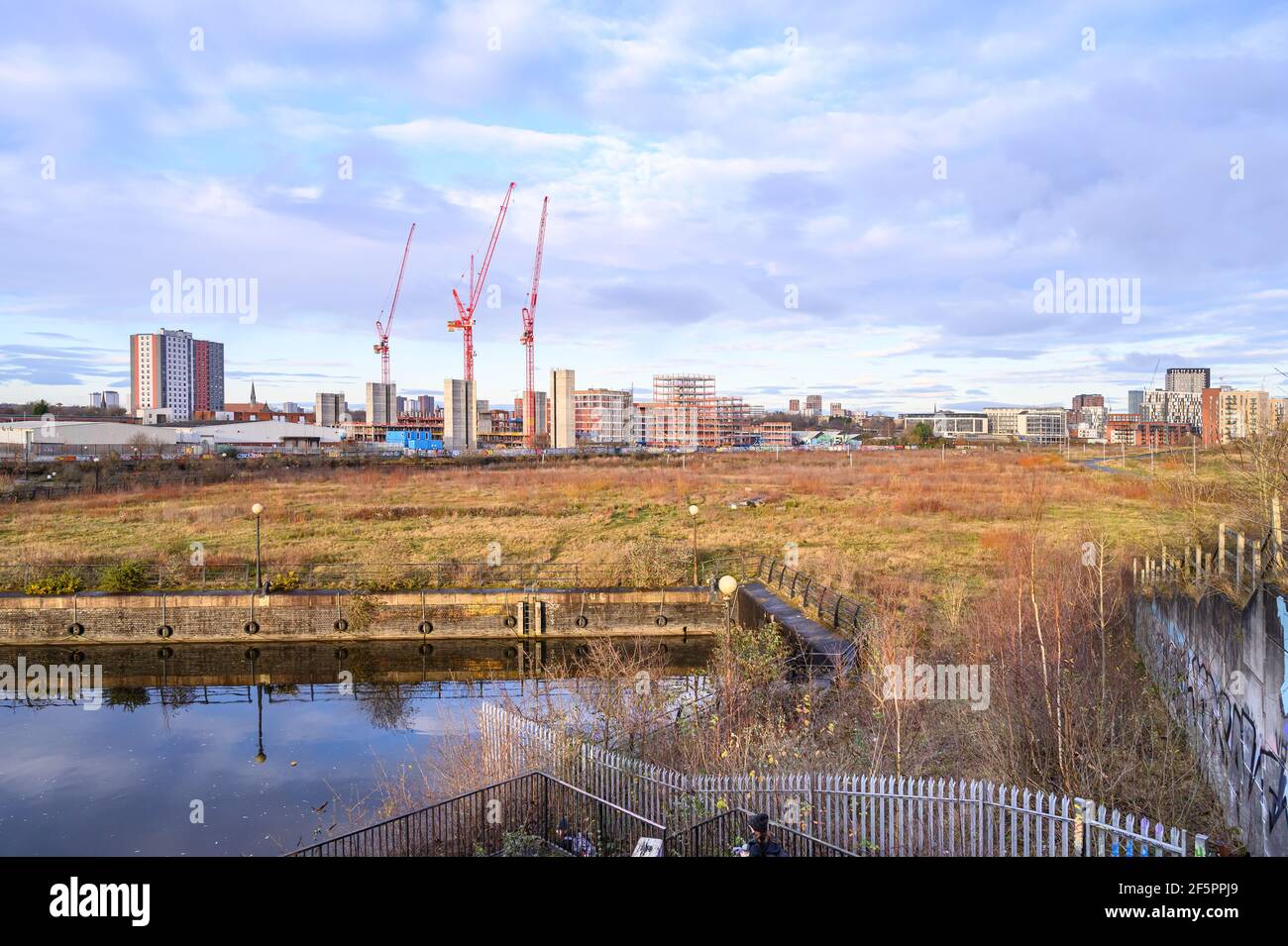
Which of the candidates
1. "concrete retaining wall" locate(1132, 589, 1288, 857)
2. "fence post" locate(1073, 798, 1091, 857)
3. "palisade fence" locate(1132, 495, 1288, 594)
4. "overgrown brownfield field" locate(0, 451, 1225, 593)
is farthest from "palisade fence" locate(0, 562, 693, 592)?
"fence post" locate(1073, 798, 1091, 857)

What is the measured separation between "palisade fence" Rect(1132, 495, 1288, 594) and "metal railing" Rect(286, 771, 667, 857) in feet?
24.0

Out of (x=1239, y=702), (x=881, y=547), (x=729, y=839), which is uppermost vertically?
(x=1239, y=702)

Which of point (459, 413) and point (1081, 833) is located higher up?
point (459, 413)

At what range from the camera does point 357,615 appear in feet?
87.7

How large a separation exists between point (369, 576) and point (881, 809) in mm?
23426

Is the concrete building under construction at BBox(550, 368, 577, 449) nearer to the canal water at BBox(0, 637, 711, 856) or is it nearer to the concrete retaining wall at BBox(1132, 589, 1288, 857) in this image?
the canal water at BBox(0, 637, 711, 856)

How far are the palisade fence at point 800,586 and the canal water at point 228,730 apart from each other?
3.09 m

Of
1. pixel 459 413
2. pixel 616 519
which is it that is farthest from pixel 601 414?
pixel 616 519

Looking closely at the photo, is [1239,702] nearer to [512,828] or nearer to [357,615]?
[512,828]

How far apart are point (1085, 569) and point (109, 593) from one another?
27.2m

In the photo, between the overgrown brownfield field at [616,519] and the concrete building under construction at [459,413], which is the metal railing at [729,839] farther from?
the concrete building under construction at [459,413]

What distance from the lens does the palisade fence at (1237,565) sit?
30.6 feet

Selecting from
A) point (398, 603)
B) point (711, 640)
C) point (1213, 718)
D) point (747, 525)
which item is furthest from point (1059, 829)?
point (747, 525)
